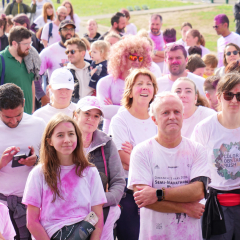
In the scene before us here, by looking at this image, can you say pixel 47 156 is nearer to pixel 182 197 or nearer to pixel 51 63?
pixel 182 197

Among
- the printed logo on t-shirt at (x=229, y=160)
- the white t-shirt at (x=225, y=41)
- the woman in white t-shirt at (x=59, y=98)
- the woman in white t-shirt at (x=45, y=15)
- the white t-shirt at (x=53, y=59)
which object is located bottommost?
the printed logo on t-shirt at (x=229, y=160)

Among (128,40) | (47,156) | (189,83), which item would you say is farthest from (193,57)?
(47,156)

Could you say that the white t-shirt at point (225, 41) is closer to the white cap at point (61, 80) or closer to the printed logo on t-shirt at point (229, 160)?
the white cap at point (61, 80)

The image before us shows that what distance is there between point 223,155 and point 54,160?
1.54m

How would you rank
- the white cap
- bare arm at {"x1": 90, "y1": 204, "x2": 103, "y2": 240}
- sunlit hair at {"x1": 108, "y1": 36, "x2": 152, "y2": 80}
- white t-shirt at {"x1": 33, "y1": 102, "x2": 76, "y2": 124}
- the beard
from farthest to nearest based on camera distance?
the beard → sunlit hair at {"x1": 108, "y1": 36, "x2": 152, "y2": 80} → the white cap → white t-shirt at {"x1": 33, "y1": 102, "x2": 76, "y2": 124} → bare arm at {"x1": 90, "y1": 204, "x2": 103, "y2": 240}

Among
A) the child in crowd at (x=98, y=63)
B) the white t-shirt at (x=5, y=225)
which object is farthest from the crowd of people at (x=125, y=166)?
the child in crowd at (x=98, y=63)

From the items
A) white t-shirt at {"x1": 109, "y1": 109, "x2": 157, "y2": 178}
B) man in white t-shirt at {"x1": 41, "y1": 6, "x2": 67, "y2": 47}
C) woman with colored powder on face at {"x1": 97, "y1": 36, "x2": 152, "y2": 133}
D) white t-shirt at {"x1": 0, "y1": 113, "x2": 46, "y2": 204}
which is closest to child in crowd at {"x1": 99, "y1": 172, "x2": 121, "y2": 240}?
white t-shirt at {"x1": 109, "y1": 109, "x2": 157, "y2": 178}

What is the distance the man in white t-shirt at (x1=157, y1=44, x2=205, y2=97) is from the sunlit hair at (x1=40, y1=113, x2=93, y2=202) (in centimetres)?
251

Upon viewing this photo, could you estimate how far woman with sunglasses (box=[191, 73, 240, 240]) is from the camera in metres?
3.51

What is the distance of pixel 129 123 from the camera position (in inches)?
162

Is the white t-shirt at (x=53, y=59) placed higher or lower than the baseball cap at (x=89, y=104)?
higher

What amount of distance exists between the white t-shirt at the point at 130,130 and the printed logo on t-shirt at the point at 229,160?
87 centimetres

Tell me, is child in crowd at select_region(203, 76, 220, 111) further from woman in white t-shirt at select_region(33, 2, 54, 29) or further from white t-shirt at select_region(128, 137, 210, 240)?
woman in white t-shirt at select_region(33, 2, 54, 29)

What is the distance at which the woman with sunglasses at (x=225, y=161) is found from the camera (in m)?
3.51
